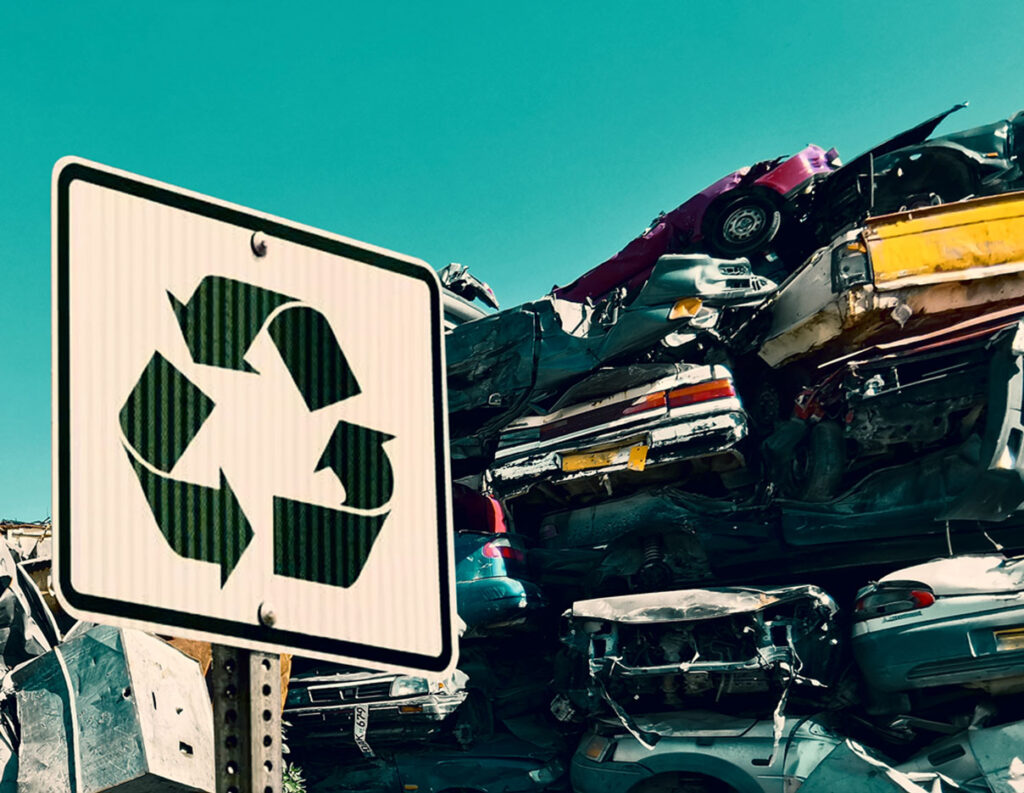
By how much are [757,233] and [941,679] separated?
18.8ft

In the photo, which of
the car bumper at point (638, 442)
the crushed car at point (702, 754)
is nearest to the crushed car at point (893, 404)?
the car bumper at point (638, 442)

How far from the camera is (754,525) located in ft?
26.9

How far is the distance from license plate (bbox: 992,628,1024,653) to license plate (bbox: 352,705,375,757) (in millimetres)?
4811

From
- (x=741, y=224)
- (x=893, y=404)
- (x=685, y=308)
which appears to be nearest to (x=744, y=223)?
(x=741, y=224)

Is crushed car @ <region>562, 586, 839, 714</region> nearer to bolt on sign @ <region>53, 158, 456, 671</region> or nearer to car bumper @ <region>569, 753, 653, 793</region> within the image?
car bumper @ <region>569, 753, 653, 793</region>

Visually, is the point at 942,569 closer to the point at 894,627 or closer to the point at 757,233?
the point at 894,627

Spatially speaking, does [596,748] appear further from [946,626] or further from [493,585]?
[946,626]

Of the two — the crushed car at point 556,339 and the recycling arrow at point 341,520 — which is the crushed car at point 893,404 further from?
the recycling arrow at point 341,520

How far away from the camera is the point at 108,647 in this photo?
21.5 ft

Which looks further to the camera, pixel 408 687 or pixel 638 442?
pixel 638 442

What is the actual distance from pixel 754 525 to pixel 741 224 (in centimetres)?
404

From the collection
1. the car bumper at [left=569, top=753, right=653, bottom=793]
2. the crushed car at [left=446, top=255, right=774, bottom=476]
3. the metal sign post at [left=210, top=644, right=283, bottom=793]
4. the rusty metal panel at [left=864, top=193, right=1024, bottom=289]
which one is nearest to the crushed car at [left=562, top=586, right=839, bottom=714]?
the car bumper at [left=569, top=753, right=653, bottom=793]

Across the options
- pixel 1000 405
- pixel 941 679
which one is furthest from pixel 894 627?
pixel 1000 405

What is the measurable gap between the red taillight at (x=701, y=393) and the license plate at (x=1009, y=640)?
9.50 ft
